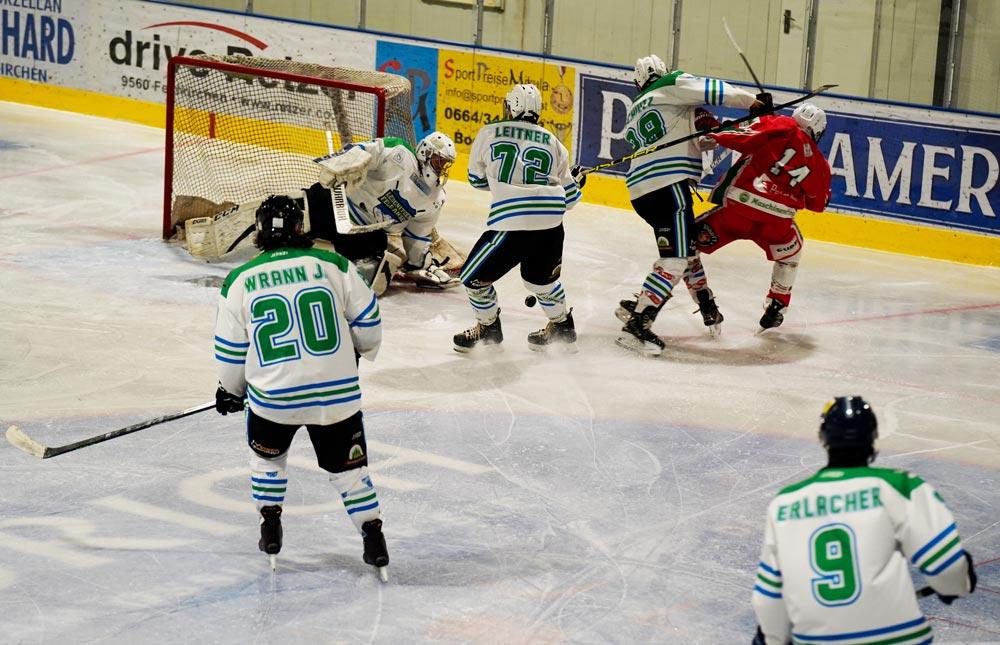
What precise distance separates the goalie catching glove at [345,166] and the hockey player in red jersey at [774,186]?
165 cm

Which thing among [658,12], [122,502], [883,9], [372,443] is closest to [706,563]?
[372,443]

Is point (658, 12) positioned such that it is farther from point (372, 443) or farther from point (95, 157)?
point (372, 443)

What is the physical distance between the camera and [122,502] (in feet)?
16.0

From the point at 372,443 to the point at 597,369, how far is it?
1446 millimetres

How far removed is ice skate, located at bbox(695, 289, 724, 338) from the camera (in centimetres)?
722

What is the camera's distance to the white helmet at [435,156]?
7027 mm

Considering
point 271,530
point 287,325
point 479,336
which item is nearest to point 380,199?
point 479,336

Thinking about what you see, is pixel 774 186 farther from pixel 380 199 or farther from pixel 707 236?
pixel 380 199

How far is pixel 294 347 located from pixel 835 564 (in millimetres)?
1776

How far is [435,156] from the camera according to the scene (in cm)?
704

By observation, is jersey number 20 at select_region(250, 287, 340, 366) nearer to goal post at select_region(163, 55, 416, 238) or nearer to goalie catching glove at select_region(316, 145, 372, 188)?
goalie catching glove at select_region(316, 145, 372, 188)

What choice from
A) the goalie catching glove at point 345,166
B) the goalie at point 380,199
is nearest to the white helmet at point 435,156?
the goalie at point 380,199

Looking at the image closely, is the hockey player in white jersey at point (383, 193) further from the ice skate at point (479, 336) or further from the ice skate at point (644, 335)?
the ice skate at point (644, 335)

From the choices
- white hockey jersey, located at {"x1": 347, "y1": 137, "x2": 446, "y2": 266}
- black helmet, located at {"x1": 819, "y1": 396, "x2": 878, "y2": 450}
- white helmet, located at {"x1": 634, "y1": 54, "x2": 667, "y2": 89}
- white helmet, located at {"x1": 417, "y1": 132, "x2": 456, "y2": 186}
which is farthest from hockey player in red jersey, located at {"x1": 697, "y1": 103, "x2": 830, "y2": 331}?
black helmet, located at {"x1": 819, "y1": 396, "x2": 878, "y2": 450}
